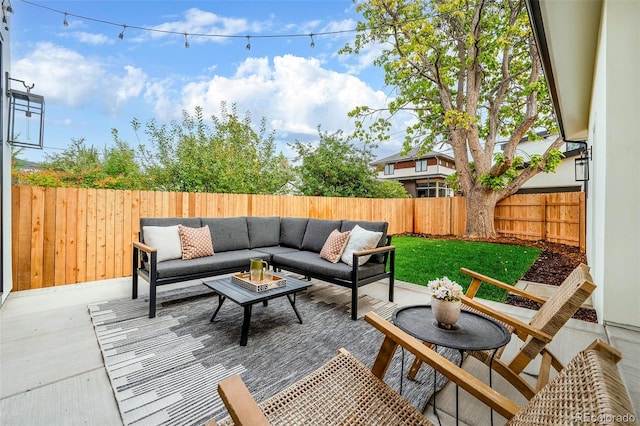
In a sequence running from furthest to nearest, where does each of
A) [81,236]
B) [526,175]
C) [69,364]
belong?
[526,175] < [81,236] < [69,364]

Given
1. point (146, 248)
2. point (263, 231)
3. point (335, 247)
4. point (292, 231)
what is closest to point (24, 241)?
point (146, 248)

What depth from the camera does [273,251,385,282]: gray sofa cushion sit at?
10.7 feet

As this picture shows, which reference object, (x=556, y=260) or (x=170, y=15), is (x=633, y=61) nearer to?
(x=556, y=260)

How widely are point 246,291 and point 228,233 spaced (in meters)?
1.91

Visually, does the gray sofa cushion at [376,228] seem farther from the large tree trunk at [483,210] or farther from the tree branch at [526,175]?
the tree branch at [526,175]

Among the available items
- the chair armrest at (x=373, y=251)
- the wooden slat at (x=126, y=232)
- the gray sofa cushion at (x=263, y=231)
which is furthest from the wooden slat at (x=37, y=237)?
the chair armrest at (x=373, y=251)

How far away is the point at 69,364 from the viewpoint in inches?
84.3

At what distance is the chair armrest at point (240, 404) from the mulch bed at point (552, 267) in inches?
148

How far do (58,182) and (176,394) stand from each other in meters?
5.69

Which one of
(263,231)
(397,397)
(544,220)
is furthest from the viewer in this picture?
(544,220)

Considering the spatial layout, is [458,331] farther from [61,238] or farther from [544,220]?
[544,220]

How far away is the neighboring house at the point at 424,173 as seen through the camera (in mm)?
18422

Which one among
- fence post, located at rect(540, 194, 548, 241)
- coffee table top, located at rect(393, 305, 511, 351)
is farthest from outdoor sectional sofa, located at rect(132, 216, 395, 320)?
fence post, located at rect(540, 194, 548, 241)

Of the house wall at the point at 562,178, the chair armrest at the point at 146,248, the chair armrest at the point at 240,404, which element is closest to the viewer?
the chair armrest at the point at 240,404
